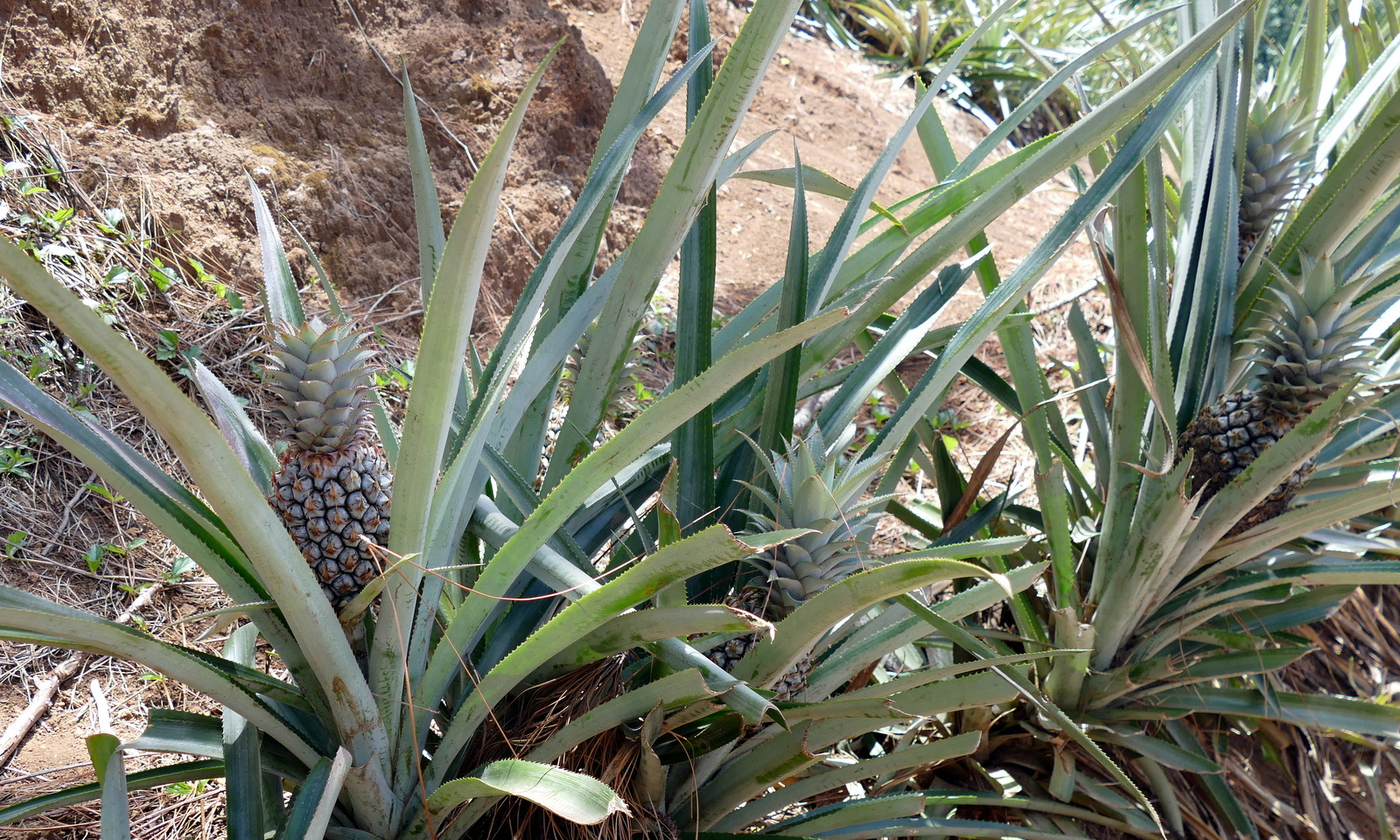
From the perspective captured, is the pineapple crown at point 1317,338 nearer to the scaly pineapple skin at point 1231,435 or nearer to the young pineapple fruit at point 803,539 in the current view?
the scaly pineapple skin at point 1231,435

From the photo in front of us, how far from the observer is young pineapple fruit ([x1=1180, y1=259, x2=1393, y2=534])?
121 centimetres

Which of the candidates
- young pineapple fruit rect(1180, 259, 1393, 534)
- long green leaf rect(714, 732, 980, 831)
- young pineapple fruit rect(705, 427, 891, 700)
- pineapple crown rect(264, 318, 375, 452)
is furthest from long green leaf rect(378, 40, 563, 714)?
young pineapple fruit rect(1180, 259, 1393, 534)

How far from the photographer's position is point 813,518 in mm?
875

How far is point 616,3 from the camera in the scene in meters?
3.67

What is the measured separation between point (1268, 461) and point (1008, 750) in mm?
710

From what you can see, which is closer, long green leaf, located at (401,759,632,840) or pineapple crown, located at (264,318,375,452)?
long green leaf, located at (401,759,632,840)

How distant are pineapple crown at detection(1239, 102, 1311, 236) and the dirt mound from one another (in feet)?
4.55

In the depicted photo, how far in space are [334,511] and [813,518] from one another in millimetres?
482

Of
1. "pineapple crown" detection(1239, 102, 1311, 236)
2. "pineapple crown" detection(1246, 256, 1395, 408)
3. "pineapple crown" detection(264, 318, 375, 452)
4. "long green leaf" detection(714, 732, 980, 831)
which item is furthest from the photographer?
"pineapple crown" detection(1239, 102, 1311, 236)

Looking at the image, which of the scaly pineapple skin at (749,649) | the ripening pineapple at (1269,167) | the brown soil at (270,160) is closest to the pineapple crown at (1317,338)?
the ripening pineapple at (1269,167)

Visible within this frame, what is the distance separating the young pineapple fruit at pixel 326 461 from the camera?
0.80 m

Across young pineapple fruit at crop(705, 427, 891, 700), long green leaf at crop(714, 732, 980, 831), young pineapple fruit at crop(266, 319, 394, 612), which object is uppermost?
young pineapple fruit at crop(266, 319, 394, 612)

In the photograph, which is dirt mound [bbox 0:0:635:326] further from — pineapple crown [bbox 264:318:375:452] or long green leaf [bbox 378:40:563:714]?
long green leaf [bbox 378:40:563:714]

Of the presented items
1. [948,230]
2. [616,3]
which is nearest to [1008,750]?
[948,230]
